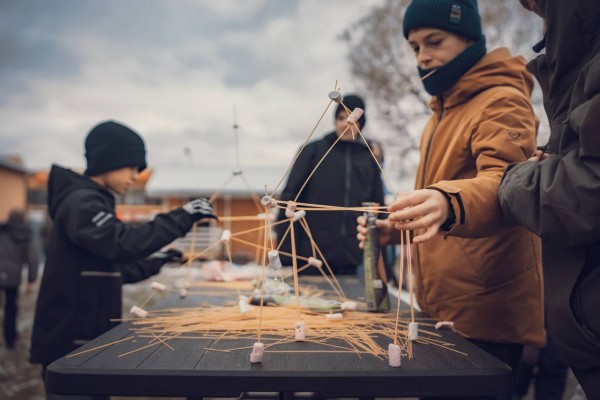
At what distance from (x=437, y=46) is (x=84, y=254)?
1781mm

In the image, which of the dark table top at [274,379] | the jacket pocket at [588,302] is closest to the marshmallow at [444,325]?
the dark table top at [274,379]

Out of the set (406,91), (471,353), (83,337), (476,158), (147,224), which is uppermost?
(406,91)

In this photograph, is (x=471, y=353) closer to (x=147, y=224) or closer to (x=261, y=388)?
(x=261, y=388)

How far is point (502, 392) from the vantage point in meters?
1.09

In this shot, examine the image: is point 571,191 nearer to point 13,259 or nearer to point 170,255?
point 170,255

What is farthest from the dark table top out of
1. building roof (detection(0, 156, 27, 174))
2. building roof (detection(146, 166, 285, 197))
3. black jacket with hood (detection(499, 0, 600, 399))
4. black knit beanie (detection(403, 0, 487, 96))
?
building roof (detection(0, 156, 27, 174))

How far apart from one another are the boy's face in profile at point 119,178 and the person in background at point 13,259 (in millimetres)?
3936

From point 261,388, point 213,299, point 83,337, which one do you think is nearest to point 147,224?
point 213,299

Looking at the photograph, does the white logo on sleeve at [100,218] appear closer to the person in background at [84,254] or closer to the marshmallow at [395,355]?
the person in background at [84,254]

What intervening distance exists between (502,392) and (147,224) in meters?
1.57

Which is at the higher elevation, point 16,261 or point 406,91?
point 406,91

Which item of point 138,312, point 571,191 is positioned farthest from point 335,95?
point 138,312

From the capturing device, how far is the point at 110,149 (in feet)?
8.14

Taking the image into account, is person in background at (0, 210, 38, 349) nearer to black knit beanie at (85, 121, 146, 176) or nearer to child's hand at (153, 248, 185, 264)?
child's hand at (153, 248, 185, 264)
